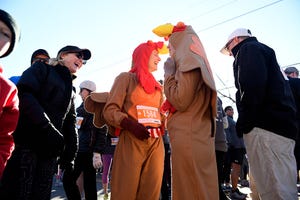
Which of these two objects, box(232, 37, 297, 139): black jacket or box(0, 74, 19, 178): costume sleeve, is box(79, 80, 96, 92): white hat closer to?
box(232, 37, 297, 139): black jacket

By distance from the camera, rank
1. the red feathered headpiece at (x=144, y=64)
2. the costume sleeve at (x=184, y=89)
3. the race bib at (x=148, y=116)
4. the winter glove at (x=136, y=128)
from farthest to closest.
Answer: the red feathered headpiece at (x=144, y=64), the race bib at (x=148, y=116), the winter glove at (x=136, y=128), the costume sleeve at (x=184, y=89)

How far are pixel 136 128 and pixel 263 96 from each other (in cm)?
122

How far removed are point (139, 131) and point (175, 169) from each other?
0.54 meters

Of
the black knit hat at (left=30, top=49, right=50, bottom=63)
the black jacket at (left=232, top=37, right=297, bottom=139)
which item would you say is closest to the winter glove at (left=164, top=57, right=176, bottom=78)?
the black jacket at (left=232, top=37, right=297, bottom=139)

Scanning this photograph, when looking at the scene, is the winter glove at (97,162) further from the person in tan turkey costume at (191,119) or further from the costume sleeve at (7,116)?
the costume sleeve at (7,116)

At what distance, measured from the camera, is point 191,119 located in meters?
2.09

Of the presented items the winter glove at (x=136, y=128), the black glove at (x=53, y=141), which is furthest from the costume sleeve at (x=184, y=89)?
the black glove at (x=53, y=141)

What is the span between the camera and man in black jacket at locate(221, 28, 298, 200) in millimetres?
2293

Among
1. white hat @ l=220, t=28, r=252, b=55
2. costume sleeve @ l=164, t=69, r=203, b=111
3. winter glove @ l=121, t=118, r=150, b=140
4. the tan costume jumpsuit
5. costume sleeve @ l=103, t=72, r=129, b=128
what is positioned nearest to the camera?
the tan costume jumpsuit

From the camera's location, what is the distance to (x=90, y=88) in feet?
15.0

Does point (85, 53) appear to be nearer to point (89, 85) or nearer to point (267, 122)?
point (89, 85)

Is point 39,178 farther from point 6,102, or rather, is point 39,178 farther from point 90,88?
point 90,88

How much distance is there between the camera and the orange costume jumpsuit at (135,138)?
246cm

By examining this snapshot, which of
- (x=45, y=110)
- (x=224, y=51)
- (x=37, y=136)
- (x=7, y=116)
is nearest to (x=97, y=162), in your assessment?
(x=45, y=110)
